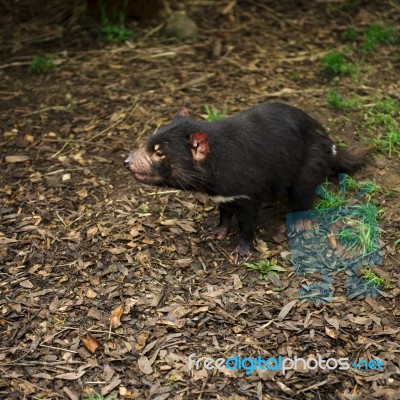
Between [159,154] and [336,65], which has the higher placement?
[159,154]

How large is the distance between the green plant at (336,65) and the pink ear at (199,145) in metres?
2.46

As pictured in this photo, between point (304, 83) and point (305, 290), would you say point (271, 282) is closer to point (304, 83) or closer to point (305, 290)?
point (305, 290)

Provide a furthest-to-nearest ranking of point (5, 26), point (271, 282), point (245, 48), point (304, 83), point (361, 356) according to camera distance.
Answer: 1. point (5, 26)
2. point (245, 48)
3. point (304, 83)
4. point (271, 282)
5. point (361, 356)

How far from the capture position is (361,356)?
10.9ft

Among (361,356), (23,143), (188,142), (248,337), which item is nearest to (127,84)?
(23,143)

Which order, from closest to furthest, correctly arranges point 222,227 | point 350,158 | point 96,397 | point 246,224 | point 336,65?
point 96,397
point 246,224
point 222,227
point 350,158
point 336,65

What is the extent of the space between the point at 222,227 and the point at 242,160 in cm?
60

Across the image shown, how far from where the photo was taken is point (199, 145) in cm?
369

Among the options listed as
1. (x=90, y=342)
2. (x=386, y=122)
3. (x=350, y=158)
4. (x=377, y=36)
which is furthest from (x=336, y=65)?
(x=90, y=342)

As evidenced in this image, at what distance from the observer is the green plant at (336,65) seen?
18.6 ft

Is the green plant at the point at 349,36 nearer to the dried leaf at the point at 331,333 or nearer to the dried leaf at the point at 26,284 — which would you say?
the dried leaf at the point at 331,333

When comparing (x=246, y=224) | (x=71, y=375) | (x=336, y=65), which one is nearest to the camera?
(x=71, y=375)

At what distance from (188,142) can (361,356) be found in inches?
60.8

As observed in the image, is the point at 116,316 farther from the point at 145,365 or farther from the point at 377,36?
the point at 377,36
